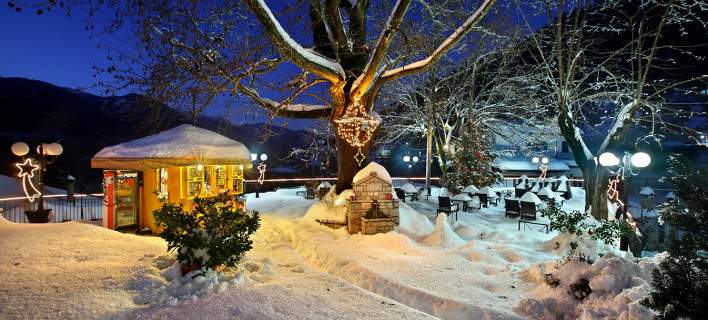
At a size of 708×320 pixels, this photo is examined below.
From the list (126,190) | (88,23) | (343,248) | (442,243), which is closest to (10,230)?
(126,190)

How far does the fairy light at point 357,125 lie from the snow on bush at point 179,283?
5949 millimetres

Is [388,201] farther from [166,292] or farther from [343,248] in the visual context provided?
[166,292]

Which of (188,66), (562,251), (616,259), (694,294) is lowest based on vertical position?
(562,251)

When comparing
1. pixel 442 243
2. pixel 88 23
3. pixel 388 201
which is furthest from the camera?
pixel 388 201

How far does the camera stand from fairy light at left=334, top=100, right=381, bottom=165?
11.0 m

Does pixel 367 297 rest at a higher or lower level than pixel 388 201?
lower

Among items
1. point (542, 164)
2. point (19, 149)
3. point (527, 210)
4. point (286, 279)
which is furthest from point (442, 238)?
point (542, 164)

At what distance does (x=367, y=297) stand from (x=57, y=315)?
11.8ft

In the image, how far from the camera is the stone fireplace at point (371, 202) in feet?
34.0

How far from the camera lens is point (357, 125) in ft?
36.3

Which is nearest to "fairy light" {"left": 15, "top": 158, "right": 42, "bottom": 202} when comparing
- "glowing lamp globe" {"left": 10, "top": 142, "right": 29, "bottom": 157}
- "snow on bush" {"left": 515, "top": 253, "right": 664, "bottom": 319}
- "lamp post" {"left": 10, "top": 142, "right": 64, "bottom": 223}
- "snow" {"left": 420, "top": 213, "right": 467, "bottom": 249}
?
"lamp post" {"left": 10, "top": 142, "right": 64, "bottom": 223}

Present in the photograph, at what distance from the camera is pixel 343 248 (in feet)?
28.7

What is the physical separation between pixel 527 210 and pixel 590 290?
306 inches

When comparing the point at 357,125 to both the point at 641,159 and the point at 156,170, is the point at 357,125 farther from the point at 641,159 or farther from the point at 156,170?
the point at 641,159
